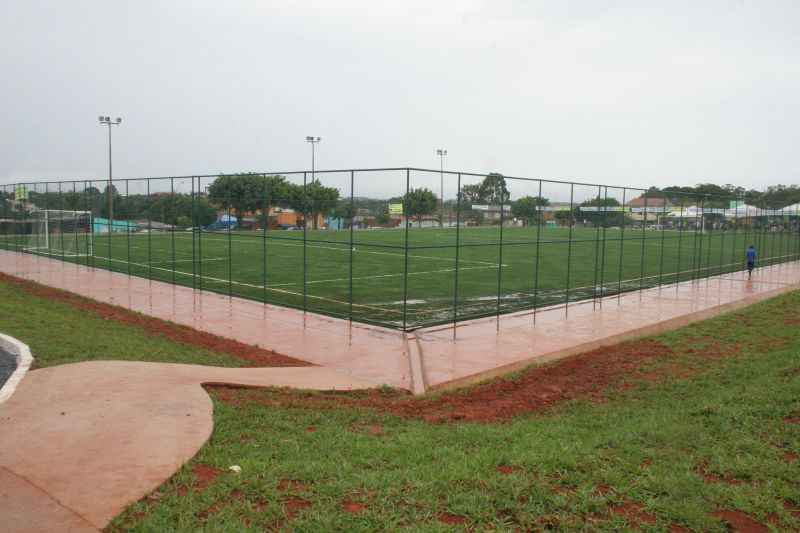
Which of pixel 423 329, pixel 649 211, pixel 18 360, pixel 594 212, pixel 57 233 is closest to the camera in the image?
pixel 18 360

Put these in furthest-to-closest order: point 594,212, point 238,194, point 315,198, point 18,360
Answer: point 238,194 < point 594,212 < point 315,198 < point 18,360

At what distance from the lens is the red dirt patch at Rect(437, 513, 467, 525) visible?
503 cm

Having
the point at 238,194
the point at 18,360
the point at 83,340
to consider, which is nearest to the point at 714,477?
the point at 18,360

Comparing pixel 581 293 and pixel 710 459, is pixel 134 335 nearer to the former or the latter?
pixel 710 459

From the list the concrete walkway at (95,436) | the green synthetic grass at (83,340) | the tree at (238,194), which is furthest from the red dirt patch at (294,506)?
the tree at (238,194)

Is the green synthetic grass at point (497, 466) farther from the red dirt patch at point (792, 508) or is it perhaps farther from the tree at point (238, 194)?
the tree at point (238, 194)

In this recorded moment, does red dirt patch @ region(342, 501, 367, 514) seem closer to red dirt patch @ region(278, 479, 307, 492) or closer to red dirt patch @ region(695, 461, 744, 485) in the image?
red dirt patch @ region(278, 479, 307, 492)

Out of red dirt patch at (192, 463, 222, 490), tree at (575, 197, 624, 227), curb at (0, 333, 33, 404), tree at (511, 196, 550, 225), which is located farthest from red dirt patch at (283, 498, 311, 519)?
tree at (575, 197, 624, 227)

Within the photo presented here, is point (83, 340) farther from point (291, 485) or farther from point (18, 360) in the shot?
point (291, 485)

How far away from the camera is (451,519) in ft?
16.7

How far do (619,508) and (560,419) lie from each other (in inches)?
118

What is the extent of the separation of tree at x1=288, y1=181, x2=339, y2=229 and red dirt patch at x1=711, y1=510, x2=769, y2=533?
14.5 m

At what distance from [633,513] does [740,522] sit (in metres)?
0.82

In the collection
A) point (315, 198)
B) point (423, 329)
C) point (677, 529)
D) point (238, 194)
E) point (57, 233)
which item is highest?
point (238, 194)
